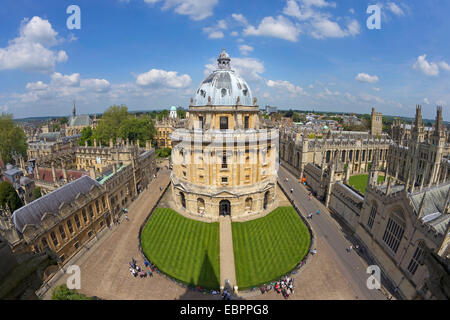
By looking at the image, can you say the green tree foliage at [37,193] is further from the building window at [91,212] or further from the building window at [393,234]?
the building window at [393,234]

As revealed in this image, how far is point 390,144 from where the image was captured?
6138 centimetres

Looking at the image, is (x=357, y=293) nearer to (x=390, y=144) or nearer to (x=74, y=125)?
(x=390, y=144)

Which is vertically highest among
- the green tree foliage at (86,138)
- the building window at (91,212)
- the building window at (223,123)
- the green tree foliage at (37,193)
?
the building window at (223,123)

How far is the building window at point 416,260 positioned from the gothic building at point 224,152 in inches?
829

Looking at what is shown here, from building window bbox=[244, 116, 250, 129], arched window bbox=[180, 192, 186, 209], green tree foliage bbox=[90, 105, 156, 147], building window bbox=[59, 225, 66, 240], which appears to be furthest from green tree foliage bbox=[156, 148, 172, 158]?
building window bbox=[59, 225, 66, 240]

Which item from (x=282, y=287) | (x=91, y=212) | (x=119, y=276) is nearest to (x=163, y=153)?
(x=91, y=212)

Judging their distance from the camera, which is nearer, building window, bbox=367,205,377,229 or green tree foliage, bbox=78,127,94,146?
building window, bbox=367,205,377,229

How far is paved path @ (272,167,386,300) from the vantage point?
23.3 m

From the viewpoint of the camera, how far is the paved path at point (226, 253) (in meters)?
25.2

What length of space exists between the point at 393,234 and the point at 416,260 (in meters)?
3.83

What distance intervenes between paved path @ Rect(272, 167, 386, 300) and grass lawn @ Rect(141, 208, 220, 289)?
13.5m

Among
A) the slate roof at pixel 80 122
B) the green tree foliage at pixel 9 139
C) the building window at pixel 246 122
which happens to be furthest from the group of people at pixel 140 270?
the slate roof at pixel 80 122

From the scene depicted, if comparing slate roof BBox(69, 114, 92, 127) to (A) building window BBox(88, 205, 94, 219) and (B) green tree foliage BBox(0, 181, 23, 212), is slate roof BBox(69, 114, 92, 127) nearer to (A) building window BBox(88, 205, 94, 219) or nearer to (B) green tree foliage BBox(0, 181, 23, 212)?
(B) green tree foliage BBox(0, 181, 23, 212)

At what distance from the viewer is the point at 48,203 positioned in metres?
26.2
